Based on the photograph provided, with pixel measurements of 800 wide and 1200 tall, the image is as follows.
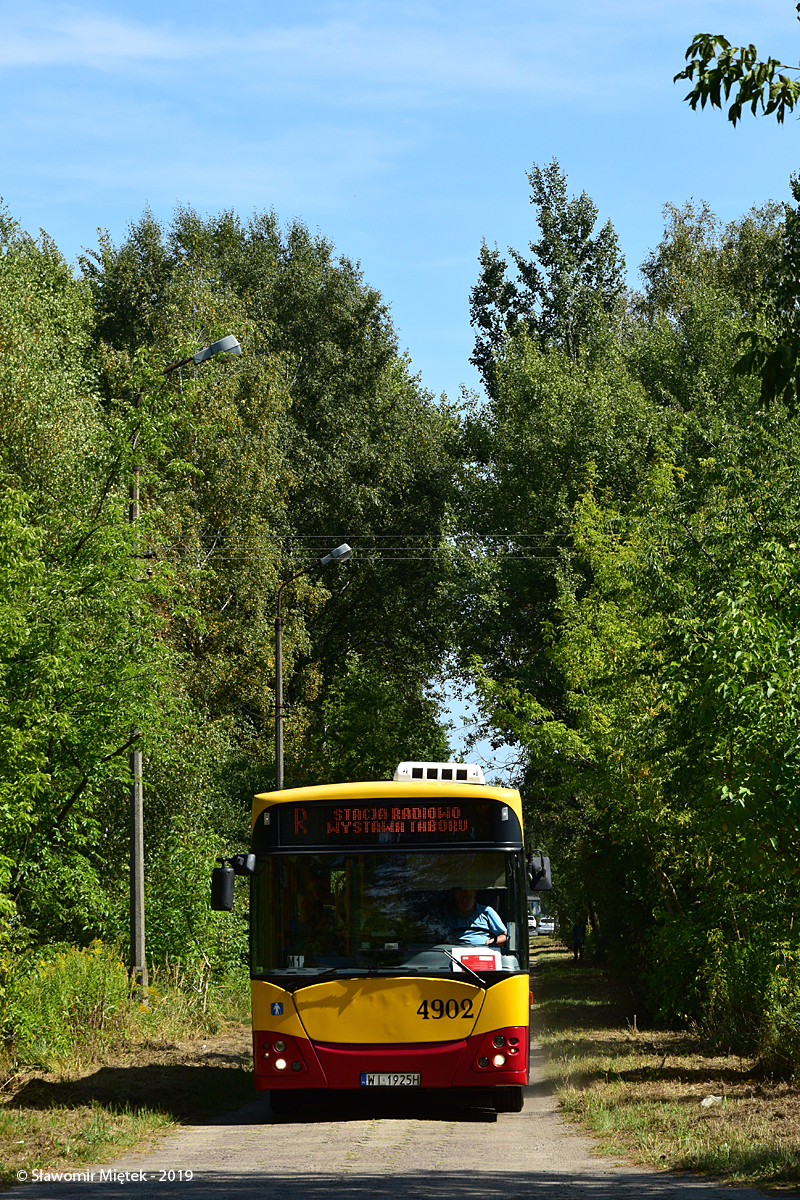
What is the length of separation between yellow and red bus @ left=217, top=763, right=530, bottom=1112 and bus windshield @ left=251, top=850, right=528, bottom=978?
0.01 meters

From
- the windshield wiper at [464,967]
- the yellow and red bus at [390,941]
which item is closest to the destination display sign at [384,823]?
the yellow and red bus at [390,941]

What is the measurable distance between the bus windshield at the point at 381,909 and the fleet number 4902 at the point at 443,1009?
0.92 feet

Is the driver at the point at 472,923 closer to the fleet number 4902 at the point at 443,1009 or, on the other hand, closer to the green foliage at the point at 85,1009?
the fleet number 4902 at the point at 443,1009

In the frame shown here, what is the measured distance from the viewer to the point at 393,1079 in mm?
11578

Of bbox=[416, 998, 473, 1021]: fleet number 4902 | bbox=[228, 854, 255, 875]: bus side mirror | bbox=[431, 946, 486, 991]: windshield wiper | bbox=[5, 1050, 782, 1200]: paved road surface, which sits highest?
bbox=[228, 854, 255, 875]: bus side mirror

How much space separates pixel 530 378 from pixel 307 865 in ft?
94.1

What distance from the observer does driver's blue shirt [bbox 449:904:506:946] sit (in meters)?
11.9

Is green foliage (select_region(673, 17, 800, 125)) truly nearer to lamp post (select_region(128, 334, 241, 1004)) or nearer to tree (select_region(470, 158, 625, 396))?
lamp post (select_region(128, 334, 241, 1004))

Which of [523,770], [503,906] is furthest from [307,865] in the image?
[523,770]

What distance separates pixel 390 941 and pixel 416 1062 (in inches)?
40.9

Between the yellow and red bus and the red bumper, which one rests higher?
the yellow and red bus

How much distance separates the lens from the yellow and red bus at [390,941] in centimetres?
1165

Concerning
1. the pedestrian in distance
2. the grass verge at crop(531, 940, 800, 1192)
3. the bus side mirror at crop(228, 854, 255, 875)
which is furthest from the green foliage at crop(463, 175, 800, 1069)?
the bus side mirror at crop(228, 854, 255, 875)

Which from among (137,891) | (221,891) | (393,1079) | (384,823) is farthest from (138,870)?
(393,1079)
